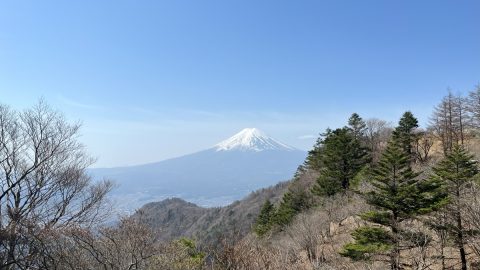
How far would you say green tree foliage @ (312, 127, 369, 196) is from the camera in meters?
35.9

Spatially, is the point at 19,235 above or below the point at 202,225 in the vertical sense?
above

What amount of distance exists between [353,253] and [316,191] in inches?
812

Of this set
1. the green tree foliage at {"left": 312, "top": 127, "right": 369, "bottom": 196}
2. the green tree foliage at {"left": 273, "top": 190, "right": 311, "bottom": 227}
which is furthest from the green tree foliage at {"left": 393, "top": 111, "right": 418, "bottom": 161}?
Result: the green tree foliage at {"left": 273, "top": 190, "right": 311, "bottom": 227}

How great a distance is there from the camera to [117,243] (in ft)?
37.9

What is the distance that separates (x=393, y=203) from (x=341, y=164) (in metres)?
20.5

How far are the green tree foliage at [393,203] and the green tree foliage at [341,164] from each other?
18343 millimetres

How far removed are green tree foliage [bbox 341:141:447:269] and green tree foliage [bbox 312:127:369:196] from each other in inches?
722

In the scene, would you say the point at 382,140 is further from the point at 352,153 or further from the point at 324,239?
the point at 324,239

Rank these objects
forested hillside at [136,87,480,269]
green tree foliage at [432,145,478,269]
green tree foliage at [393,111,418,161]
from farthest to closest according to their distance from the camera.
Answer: green tree foliage at [393,111,418,161] < green tree foliage at [432,145,478,269] < forested hillside at [136,87,480,269]

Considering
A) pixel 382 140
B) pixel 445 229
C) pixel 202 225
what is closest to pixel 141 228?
pixel 445 229

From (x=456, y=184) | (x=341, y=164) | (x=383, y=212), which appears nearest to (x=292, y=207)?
(x=341, y=164)

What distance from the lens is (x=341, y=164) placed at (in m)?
36.7

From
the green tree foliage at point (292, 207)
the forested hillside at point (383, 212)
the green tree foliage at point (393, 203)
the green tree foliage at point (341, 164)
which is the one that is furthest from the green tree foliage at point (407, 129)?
the green tree foliage at point (393, 203)

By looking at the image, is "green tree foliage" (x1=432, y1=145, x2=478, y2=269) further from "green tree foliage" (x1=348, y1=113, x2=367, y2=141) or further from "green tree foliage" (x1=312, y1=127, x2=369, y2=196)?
"green tree foliage" (x1=348, y1=113, x2=367, y2=141)
